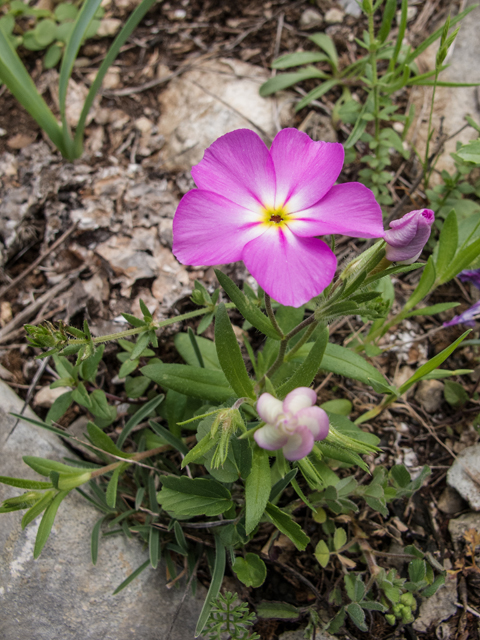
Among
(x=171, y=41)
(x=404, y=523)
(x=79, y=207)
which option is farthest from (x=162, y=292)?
(x=171, y=41)

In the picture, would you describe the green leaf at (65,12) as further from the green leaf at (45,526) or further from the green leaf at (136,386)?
the green leaf at (45,526)

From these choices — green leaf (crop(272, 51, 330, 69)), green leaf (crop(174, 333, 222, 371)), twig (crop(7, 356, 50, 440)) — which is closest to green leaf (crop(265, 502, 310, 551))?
green leaf (crop(174, 333, 222, 371))

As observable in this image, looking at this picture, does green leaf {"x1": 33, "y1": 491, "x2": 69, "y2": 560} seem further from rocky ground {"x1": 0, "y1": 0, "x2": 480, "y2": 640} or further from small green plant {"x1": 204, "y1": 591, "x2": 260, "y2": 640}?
small green plant {"x1": 204, "y1": 591, "x2": 260, "y2": 640}

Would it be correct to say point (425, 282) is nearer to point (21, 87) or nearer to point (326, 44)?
point (326, 44)

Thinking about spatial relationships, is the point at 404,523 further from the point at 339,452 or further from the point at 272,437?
the point at 272,437

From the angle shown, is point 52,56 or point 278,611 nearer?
point 278,611

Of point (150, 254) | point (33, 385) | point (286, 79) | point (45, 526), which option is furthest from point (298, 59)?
point (45, 526)
